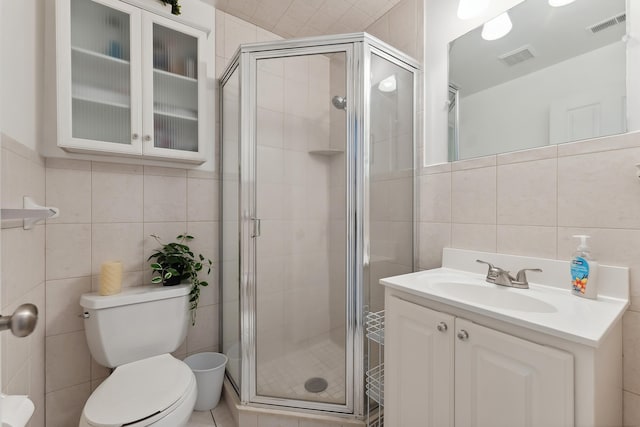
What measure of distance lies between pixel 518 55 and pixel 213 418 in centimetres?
235

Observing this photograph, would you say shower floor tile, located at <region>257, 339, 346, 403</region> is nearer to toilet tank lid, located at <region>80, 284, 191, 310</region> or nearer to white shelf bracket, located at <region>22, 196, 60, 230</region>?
toilet tank lid, located at <region>80, 284, 191, 310</region>

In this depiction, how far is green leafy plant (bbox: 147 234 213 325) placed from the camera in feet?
5.19

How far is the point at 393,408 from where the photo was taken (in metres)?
1.13

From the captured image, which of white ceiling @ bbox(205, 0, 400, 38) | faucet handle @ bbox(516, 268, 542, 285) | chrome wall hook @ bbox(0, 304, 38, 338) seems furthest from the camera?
white ceiling @ bbox(205, 0, 400, 38)

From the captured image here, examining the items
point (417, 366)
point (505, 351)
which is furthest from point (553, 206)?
point (417, 366)

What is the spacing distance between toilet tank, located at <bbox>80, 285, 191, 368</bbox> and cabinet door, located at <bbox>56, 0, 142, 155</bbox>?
0.72 metres

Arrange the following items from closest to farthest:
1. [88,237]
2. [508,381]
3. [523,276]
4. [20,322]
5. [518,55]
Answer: [20,322] < [508,381] < [523,276] < [518,55] < [88,237]

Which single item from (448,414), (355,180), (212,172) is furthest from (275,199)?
(448,414)

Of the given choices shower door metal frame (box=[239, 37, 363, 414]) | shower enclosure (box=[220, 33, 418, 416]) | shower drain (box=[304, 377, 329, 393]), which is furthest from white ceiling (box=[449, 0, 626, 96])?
shower drain (box=[304, 377, 329, 393])

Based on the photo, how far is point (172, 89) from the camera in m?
1.60

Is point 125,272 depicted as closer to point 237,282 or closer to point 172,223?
point 172,223

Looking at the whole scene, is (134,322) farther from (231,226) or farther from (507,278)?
(507,278)

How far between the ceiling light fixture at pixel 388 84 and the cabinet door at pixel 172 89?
1013 mm

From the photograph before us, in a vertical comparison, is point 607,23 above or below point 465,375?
above
